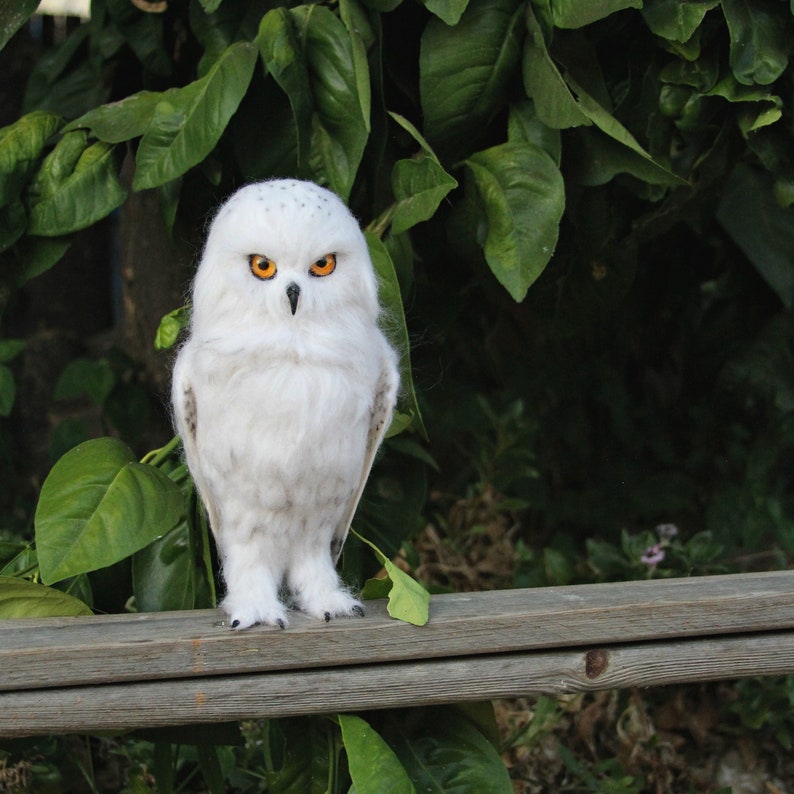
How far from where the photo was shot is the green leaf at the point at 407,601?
1231 millimetres

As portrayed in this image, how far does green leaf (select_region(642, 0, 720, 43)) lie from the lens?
1.47 m

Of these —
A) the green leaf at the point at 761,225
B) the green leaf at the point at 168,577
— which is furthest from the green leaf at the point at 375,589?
the green leaf at the point at 761,225

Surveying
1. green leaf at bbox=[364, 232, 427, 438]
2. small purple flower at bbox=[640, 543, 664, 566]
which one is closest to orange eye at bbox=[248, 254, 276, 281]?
green leaf at bbox=[364, 232, 427, 438]

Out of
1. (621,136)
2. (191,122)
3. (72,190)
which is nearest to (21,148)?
(72,190)

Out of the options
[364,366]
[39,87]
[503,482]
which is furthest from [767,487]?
[39,87]

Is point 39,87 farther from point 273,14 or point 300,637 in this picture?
point 300,637

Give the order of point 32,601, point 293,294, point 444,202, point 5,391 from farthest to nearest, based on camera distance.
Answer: point 5,391 → point 444,202 → point 32,601 → point 293,294

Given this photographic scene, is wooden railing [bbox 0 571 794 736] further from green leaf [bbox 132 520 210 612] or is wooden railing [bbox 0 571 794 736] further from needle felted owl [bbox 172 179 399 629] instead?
green leaf [bbox 132 520 210 612]

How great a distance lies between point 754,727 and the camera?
2057 mm

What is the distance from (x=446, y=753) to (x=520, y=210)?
76 cm

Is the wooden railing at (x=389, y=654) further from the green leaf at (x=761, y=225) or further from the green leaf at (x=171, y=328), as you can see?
the green leaf at (x=761, y=225)

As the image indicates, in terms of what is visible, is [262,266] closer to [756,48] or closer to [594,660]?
[594,660]

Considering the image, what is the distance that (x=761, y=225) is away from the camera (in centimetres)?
217

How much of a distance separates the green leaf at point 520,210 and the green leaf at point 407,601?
0.41 metres
